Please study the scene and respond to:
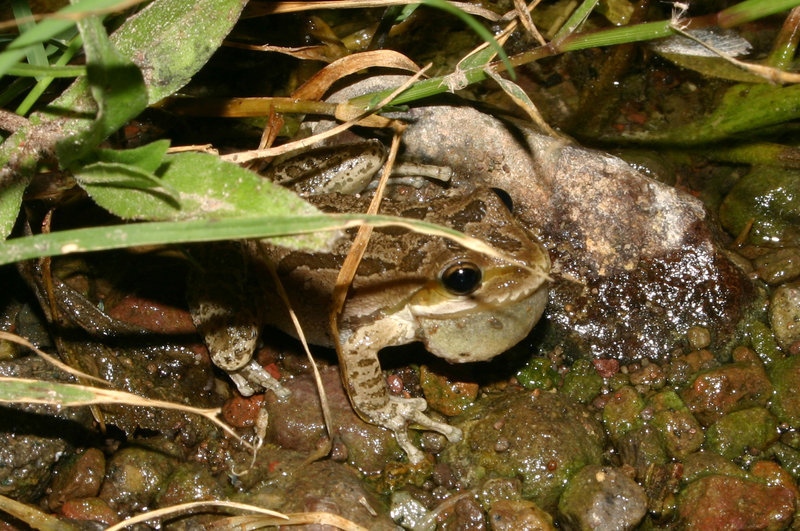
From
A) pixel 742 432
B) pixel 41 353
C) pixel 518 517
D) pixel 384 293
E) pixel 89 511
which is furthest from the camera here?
pixel 384 293

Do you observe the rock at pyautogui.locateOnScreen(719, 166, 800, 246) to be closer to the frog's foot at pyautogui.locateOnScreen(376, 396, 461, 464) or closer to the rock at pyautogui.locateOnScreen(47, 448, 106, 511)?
the frog's foot at pyautogui.locateOnScreen(376, 396, 461, 464)

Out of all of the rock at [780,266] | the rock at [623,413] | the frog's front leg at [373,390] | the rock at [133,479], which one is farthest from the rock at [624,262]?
the rock at [133,479]

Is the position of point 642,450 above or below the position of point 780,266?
below

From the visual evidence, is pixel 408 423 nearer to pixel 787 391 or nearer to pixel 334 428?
pixel 334 428

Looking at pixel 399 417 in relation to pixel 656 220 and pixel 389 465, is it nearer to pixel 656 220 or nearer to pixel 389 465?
pixel 389 465

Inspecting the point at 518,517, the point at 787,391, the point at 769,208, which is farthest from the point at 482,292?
the point at 769,208

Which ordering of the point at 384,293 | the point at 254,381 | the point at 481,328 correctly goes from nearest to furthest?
the point at 481,328, the point at 384,293, the point at 254,381

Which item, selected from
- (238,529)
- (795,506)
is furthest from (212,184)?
(795,506)
